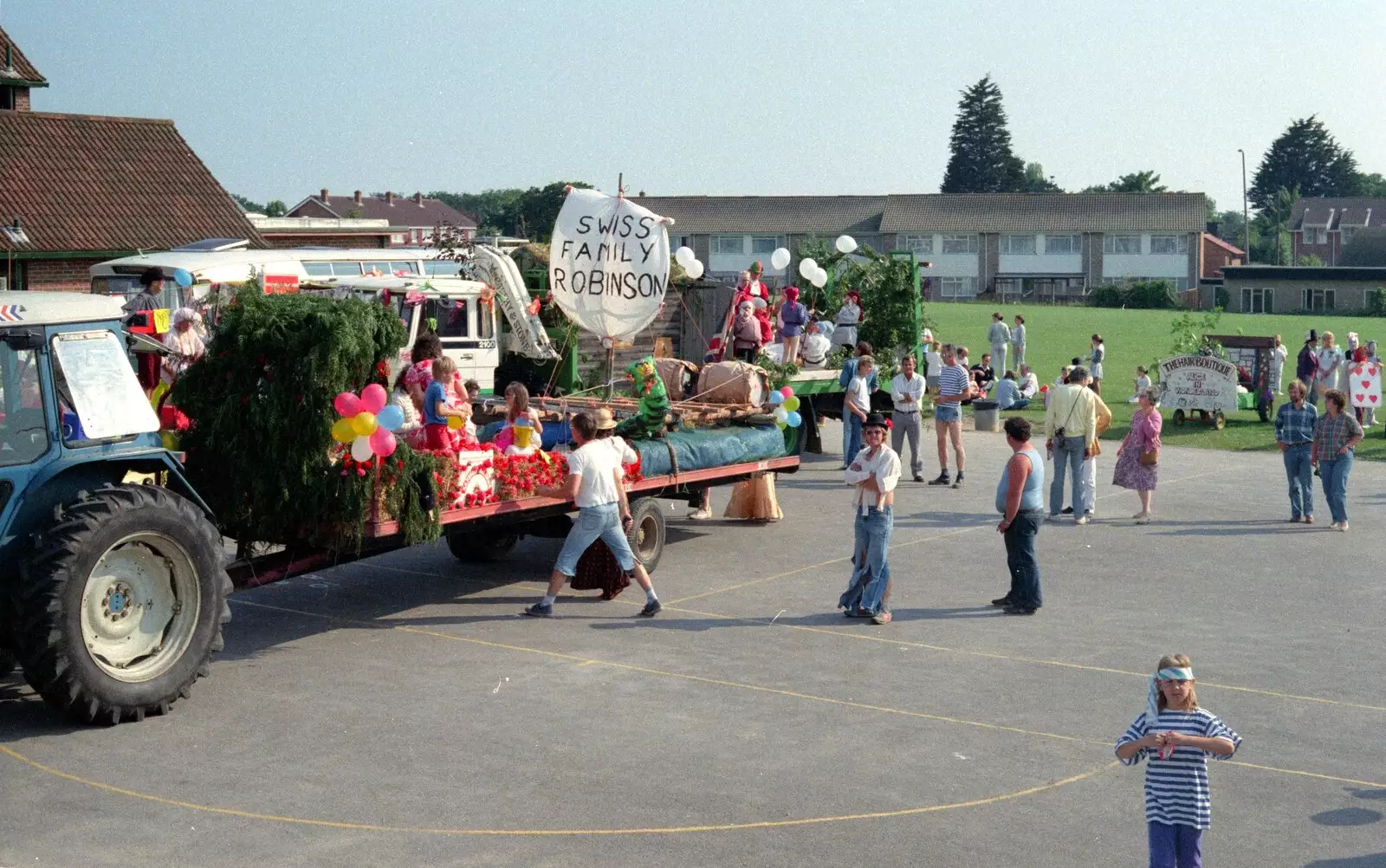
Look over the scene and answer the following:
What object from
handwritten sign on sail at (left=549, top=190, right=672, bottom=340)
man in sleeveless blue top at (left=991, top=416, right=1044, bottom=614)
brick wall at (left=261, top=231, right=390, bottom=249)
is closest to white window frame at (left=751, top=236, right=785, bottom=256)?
brick wall at (left=261, top=231, right=390, bottom=249)

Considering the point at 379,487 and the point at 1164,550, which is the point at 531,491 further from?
the point at 1164,550

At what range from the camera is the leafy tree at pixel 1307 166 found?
146 metres

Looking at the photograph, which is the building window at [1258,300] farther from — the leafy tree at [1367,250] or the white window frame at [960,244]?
the leafy tree at [1367,250]

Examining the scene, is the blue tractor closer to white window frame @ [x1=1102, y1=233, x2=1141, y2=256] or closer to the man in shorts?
the man in shorts

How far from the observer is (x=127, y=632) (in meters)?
9.08

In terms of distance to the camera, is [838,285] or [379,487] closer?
[379,487]

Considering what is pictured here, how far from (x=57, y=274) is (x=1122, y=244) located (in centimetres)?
7733

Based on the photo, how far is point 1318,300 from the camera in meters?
86.9

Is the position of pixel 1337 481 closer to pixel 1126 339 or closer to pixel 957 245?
pixel 1126 339

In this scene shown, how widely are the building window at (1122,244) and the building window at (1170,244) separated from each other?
976 millimetres

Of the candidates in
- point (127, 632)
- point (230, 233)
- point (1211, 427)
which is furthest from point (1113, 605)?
point (230, 233)

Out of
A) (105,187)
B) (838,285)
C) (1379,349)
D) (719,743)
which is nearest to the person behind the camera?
(719,743)

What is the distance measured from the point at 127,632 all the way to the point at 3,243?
927 inches

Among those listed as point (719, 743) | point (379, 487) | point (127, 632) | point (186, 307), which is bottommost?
point (719, 743)
